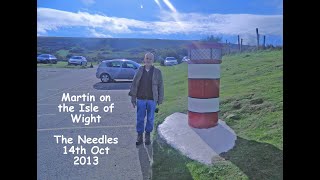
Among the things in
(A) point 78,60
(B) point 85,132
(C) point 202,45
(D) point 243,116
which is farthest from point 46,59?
(D) point 243,116

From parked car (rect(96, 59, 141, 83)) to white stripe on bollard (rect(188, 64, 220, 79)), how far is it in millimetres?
319

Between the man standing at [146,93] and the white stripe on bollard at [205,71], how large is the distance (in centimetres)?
20

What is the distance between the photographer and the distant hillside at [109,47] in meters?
2.22

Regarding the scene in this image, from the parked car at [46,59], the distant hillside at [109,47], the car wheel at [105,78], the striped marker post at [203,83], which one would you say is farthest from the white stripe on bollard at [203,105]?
the parked car at [46,59]

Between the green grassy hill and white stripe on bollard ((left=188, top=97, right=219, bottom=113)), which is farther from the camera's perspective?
white stripe on bollard ((left=188, top=97, right=219, bottom=113))

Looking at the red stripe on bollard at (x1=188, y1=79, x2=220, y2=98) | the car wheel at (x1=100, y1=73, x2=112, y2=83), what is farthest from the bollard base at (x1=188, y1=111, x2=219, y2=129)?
the car wheel at (x1=100, y1=73, x2=112, y2=83)

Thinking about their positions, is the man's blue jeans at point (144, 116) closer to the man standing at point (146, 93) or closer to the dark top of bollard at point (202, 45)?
the man standing at point (146, 93)

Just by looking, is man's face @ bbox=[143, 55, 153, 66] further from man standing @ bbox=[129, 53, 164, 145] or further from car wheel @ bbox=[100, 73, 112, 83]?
car wheel @ bbox=[100, 73, 112, 83]

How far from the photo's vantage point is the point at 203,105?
88.2 inches

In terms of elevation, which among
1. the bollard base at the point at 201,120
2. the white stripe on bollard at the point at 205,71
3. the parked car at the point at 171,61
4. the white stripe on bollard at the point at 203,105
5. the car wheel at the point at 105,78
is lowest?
the bollard base at the point at 201,120

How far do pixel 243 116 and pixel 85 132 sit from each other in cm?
92

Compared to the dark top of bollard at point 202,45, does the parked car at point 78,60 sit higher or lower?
lower

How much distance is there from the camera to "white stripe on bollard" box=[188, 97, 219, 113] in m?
2.24
